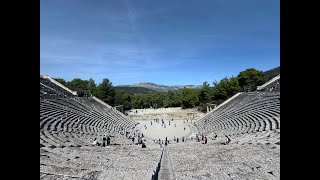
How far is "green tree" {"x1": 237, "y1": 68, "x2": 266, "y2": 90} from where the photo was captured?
6781 cm

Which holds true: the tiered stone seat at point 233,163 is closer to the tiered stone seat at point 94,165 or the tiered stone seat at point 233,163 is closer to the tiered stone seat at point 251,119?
the tiered stone seat at point 94,165

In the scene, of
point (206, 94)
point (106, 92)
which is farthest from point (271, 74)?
point (106, 92)

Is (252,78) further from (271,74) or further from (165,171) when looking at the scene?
(165,171)

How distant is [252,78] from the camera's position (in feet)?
227

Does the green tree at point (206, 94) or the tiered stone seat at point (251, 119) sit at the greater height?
the green tree at point (206, 94)

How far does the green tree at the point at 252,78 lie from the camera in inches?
2670

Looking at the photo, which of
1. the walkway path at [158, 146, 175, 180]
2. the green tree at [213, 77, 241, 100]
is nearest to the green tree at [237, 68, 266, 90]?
the green tree at [213, 77, 241, 100]

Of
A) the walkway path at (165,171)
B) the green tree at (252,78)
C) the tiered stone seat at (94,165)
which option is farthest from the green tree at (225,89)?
the tiered stone seat at (94,165)

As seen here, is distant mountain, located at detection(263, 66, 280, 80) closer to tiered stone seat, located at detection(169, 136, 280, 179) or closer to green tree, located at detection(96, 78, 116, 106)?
green tree, located at detection(96, 78, 116, 106)

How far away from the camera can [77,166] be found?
12961 millimetres
